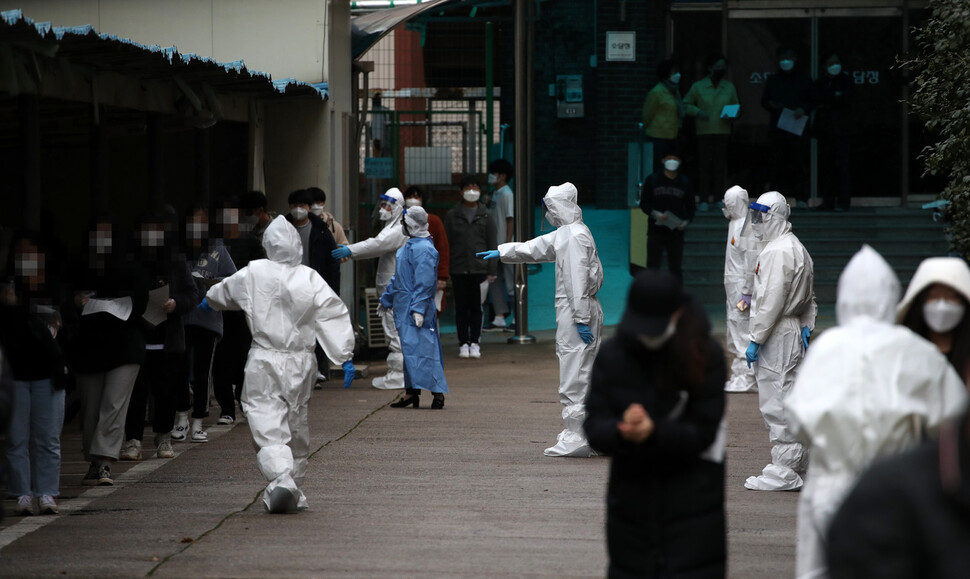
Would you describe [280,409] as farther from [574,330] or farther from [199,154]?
[199,154]

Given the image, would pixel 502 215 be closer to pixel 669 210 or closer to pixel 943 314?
pixel 669 210

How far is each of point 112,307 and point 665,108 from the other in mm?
12723

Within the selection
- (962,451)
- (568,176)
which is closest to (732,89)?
(568,176)

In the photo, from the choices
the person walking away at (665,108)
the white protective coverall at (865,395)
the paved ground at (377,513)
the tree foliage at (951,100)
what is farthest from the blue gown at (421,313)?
the person walking away at (665,108)

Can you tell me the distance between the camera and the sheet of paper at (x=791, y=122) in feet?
66.7

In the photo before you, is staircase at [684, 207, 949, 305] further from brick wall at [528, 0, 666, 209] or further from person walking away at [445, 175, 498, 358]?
person walking away at [445, 175, 498, 358]

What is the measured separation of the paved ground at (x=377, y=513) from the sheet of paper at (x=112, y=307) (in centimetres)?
112

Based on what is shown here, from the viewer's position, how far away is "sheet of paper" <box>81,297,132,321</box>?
8492 millimetres

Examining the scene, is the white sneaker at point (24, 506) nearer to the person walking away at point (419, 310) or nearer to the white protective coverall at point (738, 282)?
the person walking away at point (419, 310)

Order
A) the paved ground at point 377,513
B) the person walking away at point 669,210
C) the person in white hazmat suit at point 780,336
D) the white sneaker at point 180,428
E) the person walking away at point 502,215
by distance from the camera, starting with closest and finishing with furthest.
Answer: the paved ground at point 377,513, the person in white hazmat suit at point 780,336, the white sneaker at point 180,428, the person walking away at point 669,210, the person walking away at point 502,215

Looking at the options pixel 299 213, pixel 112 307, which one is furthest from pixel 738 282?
pixel 112 307

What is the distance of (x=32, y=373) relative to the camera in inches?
299

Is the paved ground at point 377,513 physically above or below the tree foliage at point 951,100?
below

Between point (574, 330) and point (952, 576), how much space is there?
749cm
